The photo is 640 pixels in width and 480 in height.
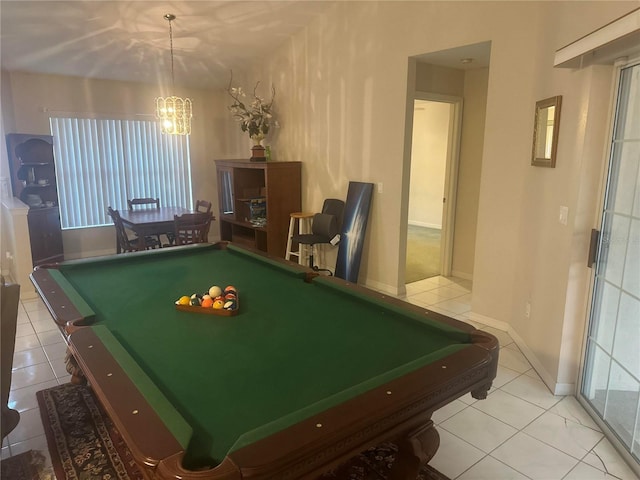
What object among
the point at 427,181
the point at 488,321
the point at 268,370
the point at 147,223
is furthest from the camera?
the point at 427,181

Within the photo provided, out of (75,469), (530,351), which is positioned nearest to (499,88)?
(530,351)

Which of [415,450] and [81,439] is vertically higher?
[415,450]

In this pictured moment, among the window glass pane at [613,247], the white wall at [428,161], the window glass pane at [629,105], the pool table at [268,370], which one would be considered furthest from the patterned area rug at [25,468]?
the white wall at [428,161]

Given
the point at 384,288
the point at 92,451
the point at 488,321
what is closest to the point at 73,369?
→ the point at 92,451

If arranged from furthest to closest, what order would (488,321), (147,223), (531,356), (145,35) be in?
(147,223)
(145,35)
(488,321)
(531,356)

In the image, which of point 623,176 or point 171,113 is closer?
point 623,176

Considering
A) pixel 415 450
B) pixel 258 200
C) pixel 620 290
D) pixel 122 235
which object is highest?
pixel 258 200

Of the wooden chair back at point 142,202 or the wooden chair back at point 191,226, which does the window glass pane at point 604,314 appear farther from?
the wooden chair back at point 142,202

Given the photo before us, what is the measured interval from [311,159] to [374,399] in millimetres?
4411

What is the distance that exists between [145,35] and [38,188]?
2.52m

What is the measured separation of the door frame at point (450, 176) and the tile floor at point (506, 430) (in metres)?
2.08

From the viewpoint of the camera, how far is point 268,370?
5.23 feet

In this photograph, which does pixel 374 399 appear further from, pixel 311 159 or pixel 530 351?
pixel 311 159

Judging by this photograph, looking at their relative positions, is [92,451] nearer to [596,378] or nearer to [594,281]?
[596,378]
